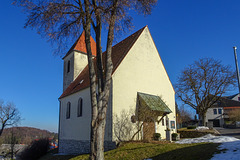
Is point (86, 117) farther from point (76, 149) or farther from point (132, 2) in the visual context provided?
point (132, 2)

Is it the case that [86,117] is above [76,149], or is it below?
above

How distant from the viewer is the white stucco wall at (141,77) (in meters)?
14.9

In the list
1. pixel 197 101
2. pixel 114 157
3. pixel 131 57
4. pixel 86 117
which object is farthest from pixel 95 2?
pixel 197 101

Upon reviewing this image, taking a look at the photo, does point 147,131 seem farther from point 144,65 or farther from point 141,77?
point 144,65

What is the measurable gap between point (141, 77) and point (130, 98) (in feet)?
8.20

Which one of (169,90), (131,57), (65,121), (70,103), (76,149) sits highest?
(131,57)

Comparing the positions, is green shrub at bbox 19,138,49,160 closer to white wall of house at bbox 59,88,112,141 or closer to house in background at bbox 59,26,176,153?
house in background at bbox 59,26,176,153

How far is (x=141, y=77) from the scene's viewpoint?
1691 centimetres

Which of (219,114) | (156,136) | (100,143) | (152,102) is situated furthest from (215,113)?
(100,143)

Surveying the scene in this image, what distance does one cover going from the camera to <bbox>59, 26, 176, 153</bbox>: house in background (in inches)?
583

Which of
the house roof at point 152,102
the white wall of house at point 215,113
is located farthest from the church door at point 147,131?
the white wall of house at point 215,113

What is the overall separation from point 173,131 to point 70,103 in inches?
441

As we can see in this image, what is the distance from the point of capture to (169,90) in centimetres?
2030

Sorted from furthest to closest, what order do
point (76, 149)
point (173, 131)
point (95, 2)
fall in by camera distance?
1. point (173, 131)
2. point (76, 149)
3. point (95, 2)
